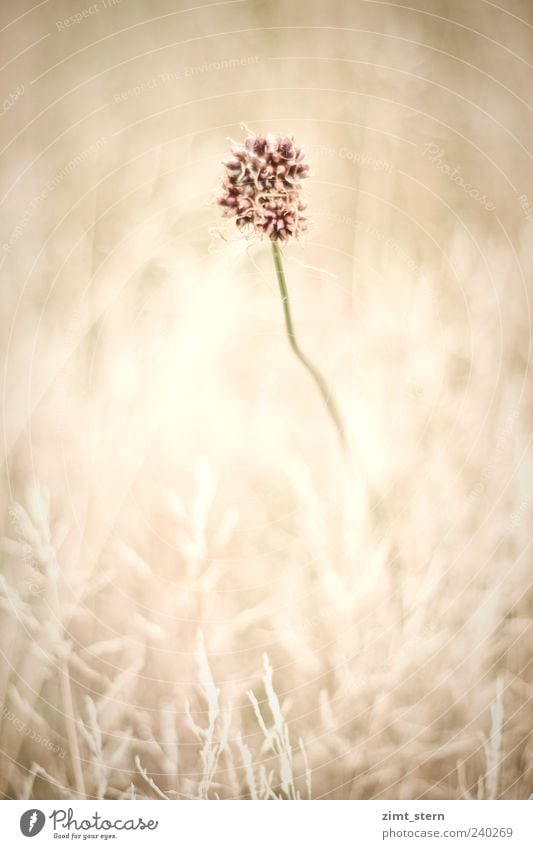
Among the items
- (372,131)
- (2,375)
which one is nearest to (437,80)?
(372,131)
